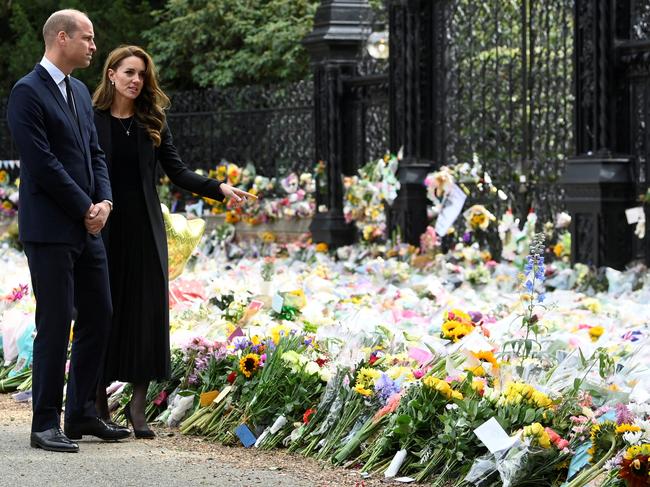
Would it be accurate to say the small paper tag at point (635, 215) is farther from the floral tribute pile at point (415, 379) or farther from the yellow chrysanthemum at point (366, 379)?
the yellow chrysanthemum at point (366, 379)

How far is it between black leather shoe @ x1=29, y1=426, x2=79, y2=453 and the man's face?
56.1 inches

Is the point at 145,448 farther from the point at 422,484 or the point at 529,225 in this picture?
the point at 529,225

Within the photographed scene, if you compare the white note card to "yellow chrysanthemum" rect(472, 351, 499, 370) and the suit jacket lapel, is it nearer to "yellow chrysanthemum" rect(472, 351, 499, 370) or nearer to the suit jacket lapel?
"yellow chrysanthemum" rect(472, 351, 499, 370)

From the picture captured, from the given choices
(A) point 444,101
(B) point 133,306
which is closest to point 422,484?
(B) point 133,306

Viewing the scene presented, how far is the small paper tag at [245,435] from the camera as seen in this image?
19.3ft

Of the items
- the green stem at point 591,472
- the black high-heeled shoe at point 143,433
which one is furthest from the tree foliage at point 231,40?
the green stem at point 591,472

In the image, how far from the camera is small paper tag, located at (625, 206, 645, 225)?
959 cm

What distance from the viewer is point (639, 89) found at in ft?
32.1

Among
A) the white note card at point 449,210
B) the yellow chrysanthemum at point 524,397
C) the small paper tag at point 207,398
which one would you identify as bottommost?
the small paper tag at point 207,398

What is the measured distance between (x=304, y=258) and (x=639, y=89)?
4389mm

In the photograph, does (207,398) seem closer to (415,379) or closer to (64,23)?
(415,379)

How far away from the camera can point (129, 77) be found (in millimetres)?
6062

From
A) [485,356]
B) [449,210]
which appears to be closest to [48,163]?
[485,356]

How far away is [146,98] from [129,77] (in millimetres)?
159
